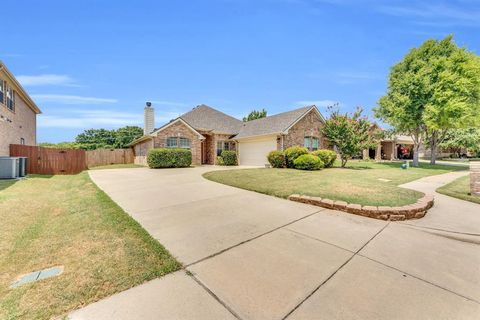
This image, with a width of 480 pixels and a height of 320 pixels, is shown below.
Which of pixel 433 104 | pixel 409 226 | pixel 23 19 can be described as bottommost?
pixel 409 226

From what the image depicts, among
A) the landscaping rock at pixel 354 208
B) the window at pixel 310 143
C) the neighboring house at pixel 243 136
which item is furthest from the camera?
the window at pixel 310 143

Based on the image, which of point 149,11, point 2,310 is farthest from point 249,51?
point 2,310

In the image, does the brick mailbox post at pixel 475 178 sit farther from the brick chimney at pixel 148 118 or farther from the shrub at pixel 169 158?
the brick chimney at pixel 148 118

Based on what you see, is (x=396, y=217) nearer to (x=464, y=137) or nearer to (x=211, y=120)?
(x=211, y=120)

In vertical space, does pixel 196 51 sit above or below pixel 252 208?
above

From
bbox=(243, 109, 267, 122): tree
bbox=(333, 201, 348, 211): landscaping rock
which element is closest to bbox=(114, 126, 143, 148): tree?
bbox=(243, 109, 267, 122): tree

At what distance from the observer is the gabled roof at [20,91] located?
11.7 m

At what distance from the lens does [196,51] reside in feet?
42.5

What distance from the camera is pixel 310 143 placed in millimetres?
19797

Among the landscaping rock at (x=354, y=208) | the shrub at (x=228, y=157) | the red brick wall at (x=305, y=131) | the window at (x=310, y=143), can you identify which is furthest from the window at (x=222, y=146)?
the landscaping rock at (x=354, y=208)

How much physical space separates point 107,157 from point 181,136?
11.7 m

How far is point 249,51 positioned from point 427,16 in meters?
8.87

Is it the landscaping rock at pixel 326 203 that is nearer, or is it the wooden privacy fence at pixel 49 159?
the landscaping rock at pixel 326 203

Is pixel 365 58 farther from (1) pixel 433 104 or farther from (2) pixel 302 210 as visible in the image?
(2) pixel 302 210
